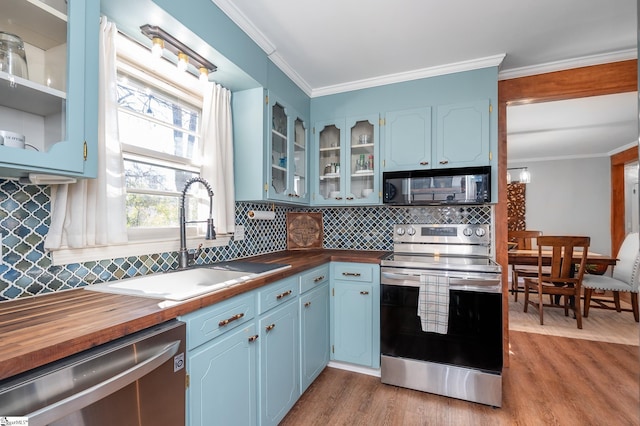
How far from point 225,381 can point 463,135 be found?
2309mm

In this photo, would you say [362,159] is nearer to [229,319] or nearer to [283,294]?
[283,294]

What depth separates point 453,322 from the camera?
2.02 metres

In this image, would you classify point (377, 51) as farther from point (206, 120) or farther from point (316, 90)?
point (206, 120)

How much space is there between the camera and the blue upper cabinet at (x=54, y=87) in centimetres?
97

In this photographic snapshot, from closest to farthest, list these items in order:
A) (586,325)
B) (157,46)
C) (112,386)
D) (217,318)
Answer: (112,386)
(217,318)
(157,46)
(586,325)

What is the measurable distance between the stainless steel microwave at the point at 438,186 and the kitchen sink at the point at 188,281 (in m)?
1.15

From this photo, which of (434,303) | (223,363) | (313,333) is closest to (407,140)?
(434,303)

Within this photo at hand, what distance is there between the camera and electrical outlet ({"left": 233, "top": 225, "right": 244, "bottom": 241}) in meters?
2.22

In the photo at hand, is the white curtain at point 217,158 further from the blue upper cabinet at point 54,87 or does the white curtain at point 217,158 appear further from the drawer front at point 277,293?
the blue upper cabinet at point 54,87

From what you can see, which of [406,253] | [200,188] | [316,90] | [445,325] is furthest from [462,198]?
[200,188]

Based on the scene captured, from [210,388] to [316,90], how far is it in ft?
8.21

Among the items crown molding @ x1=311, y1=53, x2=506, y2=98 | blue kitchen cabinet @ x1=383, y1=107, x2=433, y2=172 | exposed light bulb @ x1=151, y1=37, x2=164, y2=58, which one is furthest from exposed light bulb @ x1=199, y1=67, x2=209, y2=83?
blue kitchen cabinet @ x1=383, y1=107, x2=433, y2=172

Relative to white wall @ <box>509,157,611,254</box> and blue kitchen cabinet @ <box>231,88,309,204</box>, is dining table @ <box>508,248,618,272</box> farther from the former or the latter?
blue kitchen cabinet @ <box>231,88,309,204</box>

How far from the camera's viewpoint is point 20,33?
100 cm
